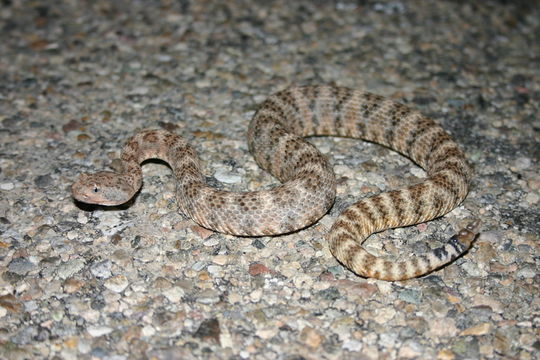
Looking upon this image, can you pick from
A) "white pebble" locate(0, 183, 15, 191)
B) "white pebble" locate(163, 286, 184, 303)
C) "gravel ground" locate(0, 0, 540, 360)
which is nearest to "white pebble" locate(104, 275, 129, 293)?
"gravel ground" locate(0, 0, 540, 360)

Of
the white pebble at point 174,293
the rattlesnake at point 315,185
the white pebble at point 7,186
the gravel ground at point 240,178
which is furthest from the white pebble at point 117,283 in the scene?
the white pebble at point 7,186

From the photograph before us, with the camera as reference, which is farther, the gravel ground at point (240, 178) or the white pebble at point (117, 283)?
the white pebble at point (117, 283)

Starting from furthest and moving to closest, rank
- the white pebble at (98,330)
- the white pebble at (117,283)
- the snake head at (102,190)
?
1. the snake head at (102,190)
2. the white pebble at (117,283)
3. the white pebble at (98,330)

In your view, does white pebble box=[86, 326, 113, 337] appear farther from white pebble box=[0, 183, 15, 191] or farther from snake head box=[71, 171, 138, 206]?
white pebble box=[0, 183, 15, 191]

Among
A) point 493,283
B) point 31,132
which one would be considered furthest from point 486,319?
point 31,132

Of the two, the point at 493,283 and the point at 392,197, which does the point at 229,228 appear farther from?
the point at 493,283

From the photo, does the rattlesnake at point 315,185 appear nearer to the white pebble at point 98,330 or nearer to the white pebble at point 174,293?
the white pebble at point 174,293

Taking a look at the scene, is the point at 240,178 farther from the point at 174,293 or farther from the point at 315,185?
the point at 174,293
